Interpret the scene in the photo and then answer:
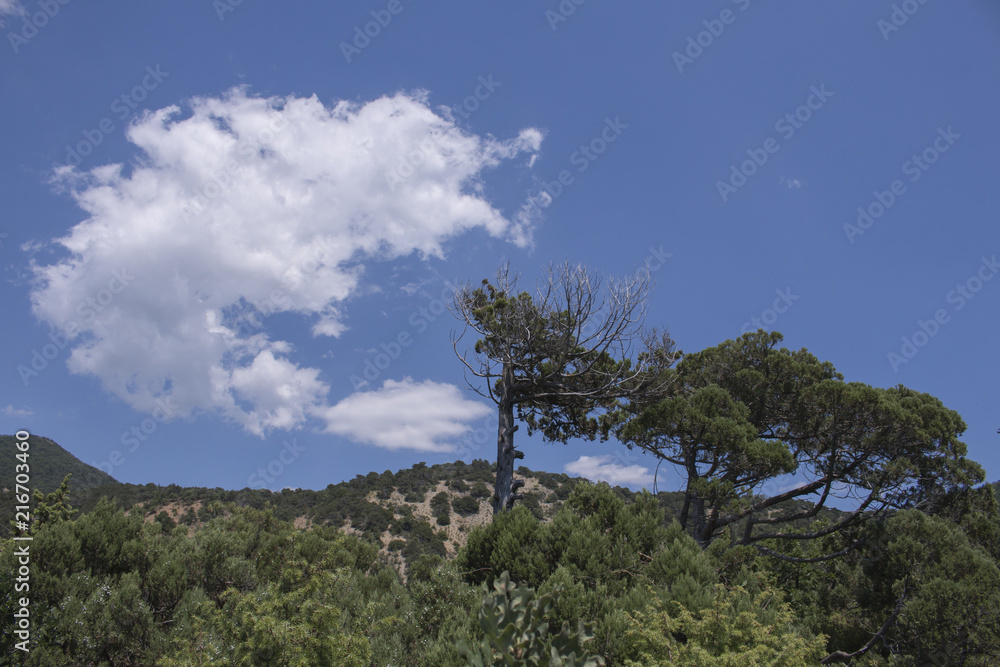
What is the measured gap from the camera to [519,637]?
7.95 feet

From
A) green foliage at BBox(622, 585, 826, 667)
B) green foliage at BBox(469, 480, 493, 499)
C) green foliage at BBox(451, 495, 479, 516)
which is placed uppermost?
green foliage at BBox(469, 480, 493, 499)

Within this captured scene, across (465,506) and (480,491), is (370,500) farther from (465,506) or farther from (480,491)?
(480,491)

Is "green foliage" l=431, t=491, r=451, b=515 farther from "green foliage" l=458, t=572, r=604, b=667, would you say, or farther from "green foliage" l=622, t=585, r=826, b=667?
"green foliage" l=458, t=572, r=604, b=667

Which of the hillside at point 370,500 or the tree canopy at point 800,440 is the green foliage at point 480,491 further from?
the tree canopy at point 800,440

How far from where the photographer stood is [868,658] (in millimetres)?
11055

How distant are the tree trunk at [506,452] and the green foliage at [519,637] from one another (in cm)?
953

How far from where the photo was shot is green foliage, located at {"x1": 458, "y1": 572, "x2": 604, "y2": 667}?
93.7 inches

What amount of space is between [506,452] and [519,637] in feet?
35.4

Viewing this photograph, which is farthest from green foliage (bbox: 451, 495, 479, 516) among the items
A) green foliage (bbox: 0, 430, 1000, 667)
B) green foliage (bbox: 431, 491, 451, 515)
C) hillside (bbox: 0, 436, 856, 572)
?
green foliage (bbox: 0, 430, 1000, 667)

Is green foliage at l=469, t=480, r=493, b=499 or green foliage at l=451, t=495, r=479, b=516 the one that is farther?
green foliage at l=469, t=480, r=493, b=499

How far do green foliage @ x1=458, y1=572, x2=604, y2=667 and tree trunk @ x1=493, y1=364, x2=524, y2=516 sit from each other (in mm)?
9533

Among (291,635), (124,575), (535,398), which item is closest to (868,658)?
(535,398)

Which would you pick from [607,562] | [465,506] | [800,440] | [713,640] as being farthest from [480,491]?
[713,640]

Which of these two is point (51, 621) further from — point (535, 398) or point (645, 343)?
point (645, 343)
